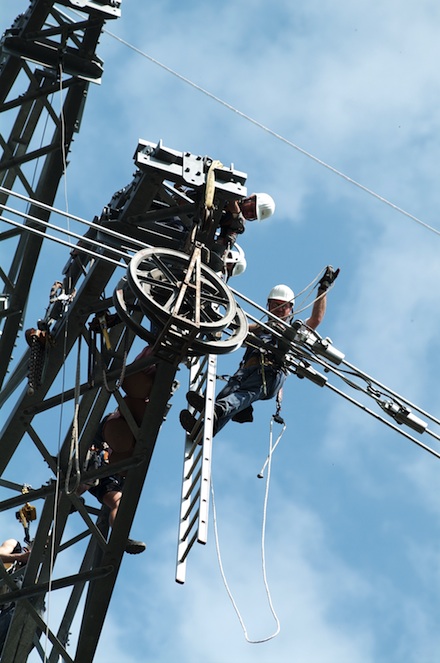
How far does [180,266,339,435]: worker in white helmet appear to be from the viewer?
578 inches

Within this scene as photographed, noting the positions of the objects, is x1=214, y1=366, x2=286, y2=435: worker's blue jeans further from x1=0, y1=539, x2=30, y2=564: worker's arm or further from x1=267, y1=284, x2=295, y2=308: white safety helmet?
x1=0, y1=539, x2=30, y2=564: worker's arm

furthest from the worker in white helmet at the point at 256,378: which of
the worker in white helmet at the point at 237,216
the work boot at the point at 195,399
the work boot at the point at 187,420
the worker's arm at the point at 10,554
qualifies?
the worker's arm at the point at 10,554

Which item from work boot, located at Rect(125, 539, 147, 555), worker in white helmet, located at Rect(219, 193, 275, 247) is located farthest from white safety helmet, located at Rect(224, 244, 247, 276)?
work boot, located at Rect(125, 539, 147, 555)

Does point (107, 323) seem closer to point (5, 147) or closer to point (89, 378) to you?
point (89, 378)

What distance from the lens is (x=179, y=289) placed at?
486 inches

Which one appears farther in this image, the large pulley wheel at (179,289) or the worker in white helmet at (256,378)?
the worker in white helmet at (256,378)

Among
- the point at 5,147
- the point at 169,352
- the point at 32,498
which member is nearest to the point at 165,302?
the point at 169,352

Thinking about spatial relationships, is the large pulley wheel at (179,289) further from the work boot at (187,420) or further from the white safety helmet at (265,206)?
the white safety helmet at (265,206)

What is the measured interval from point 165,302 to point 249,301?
1.54 m

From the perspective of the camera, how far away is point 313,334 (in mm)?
14398

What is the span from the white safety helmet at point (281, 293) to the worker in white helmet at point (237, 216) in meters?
1.57

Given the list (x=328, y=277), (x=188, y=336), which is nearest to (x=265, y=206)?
(x=328, y=277)

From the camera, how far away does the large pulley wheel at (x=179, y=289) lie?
11.9 metres

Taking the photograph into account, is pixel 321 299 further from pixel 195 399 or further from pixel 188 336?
pixel 188 336
